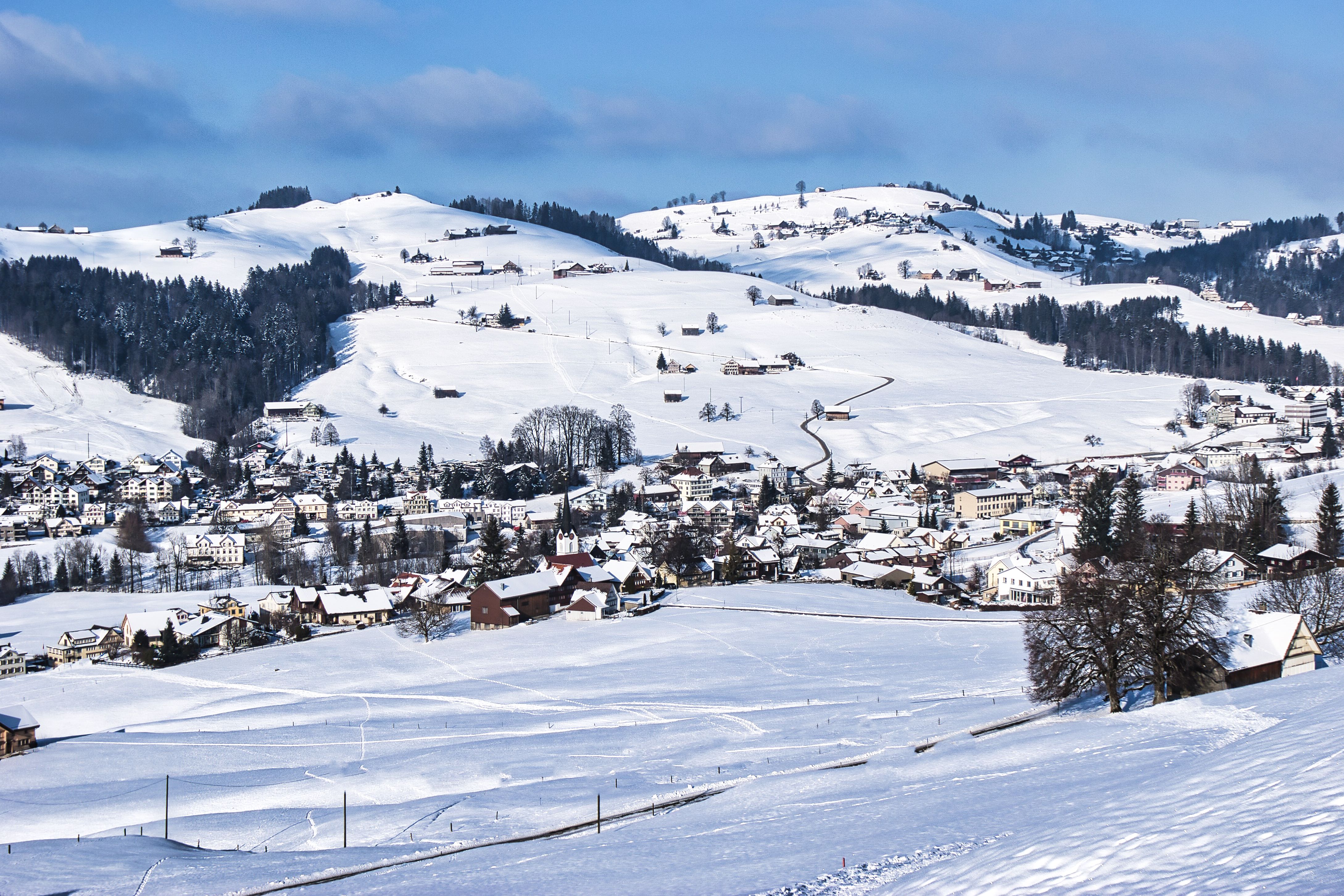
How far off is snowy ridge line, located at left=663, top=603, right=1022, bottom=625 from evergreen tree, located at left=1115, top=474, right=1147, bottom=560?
8.57m

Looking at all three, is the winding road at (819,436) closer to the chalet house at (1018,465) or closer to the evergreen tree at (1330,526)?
the chalet house at (1018,465)

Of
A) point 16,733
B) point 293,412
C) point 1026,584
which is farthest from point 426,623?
point 293,412

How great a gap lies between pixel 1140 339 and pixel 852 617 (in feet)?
328

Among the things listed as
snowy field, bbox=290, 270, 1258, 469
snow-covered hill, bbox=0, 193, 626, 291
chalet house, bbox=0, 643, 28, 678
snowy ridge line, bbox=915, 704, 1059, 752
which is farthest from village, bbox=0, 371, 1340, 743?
snow-covered hill, bbox=0, 193, 626, 291

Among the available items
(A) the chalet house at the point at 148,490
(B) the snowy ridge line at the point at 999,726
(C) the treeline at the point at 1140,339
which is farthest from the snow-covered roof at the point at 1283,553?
(C) the treeline at the point at 1140,339

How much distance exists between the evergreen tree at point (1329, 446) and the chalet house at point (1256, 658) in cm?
5506

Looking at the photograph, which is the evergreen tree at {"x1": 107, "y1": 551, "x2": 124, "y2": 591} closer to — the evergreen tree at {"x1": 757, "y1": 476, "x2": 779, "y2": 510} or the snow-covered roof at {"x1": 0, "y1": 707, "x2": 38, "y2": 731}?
the snow-covered roof at {"x1": 0, "y1": 707, "x2": 38, "y2": 731}

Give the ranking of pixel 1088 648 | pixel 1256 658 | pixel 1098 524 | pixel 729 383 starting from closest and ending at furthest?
pixel 1088 648 → pixel 1256 658 → pixel 1098 524 → pixel 729 383

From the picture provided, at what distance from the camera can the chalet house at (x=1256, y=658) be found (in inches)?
820

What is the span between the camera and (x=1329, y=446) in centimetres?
7169

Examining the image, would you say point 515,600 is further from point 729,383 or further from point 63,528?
point 729,383

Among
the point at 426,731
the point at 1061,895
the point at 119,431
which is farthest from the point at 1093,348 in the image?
the point at 1061,895

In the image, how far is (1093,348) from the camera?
126 m

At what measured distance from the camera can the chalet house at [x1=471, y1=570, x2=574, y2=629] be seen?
41.7m
